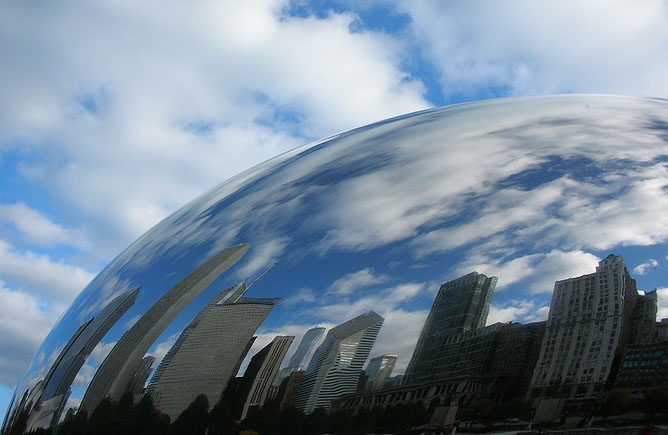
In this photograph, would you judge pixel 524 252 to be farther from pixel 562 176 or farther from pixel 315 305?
pixel 315 305

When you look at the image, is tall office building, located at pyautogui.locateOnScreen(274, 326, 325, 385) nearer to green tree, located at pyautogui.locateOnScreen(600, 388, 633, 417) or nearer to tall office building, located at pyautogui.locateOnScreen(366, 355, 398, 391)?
tall office building, located at pyautogui.locateOnScreen(366, 355, 398, 391)

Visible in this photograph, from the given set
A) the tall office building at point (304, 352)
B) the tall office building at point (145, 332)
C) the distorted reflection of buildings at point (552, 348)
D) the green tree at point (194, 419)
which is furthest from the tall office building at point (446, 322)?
the tall office building at point (145, 332)

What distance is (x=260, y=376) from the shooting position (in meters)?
2.90

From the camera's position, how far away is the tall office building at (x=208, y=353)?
117 inches

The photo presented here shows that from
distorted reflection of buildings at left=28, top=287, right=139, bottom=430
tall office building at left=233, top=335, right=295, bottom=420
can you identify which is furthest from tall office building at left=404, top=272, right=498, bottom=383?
distorted reflection of buildings at left=28, top=287, right=139, bottom=430

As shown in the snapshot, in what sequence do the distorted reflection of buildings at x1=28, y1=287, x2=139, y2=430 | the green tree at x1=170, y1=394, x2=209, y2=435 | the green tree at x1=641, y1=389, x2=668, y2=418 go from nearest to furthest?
the green tree at x1=641, y1=389, x2=668, y2=418 → the green tree at x1=170, y1=394, x2=209, y2=435 → the distorted reflection of buildings at x1=28, y1=287, x2=139, y2=430

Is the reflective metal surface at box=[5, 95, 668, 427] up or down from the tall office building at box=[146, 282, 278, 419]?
up

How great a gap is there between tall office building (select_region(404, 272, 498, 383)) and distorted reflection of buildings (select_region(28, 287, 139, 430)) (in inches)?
75.2

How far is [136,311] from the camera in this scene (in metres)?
3.67

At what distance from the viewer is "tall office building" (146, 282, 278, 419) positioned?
2.96 meters

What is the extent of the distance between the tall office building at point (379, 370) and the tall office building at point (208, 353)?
0.58m

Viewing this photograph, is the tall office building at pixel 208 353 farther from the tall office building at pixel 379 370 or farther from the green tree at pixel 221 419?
the tall office building at pixel 379 370

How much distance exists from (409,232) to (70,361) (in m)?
2.34

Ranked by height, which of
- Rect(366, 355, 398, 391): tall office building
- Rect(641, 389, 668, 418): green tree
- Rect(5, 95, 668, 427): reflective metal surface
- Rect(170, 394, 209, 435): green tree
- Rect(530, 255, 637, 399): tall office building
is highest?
Rect(5, 95, 668, 427): reflective metal surface
